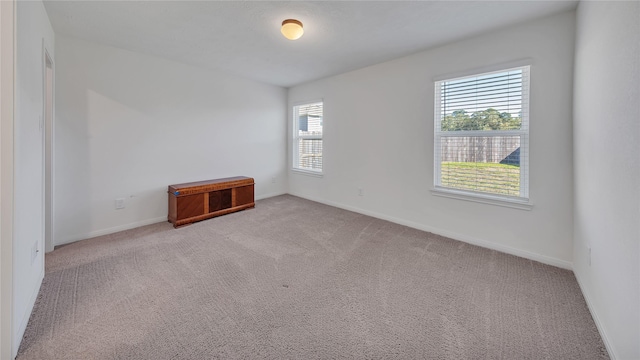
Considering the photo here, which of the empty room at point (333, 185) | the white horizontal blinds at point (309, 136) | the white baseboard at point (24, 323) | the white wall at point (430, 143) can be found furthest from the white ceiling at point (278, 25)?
the white baseboard at point (24, 323)

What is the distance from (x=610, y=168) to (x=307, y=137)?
4.28 metres

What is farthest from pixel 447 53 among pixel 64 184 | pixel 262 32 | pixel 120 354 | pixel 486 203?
pixel 64 184

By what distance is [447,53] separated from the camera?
304cm

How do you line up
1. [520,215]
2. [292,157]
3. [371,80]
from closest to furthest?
[520,215] < [371,80] < [292,157]

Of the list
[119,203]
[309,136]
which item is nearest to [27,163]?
[119,203]

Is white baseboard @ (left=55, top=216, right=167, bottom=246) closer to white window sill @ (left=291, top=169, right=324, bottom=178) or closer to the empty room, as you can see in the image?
the empty room

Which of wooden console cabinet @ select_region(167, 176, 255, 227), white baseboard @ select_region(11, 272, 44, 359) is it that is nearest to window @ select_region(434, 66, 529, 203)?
wooden console cabinet @ select_region(167, 176, 255, 227)

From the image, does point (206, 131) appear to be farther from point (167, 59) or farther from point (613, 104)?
point (613, 104)

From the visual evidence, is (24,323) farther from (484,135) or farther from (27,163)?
(484,135)

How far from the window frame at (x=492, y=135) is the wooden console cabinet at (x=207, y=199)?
9.77 ft

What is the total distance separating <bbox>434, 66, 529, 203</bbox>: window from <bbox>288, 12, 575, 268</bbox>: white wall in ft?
0.33

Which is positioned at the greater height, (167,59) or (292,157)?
(167,59)

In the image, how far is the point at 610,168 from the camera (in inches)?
57.6

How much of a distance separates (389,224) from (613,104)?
2.54m
